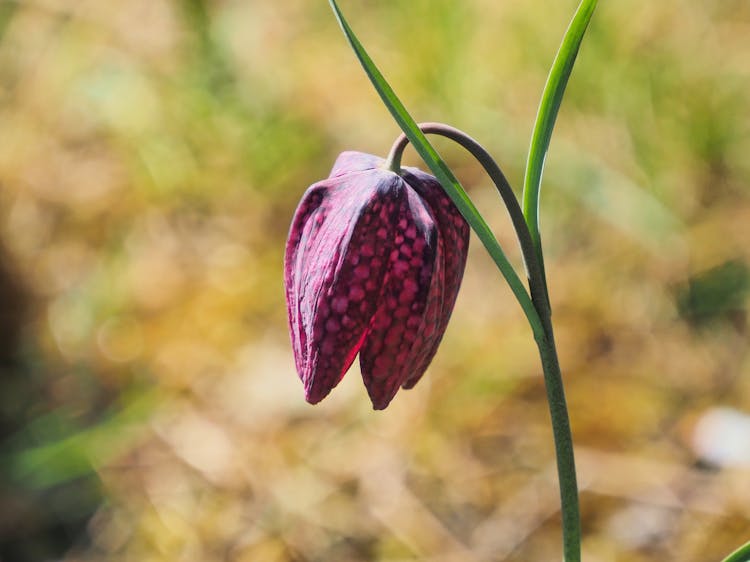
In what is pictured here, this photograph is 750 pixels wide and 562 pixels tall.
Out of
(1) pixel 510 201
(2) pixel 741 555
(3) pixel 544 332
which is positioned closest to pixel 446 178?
(1) pixel 510 201

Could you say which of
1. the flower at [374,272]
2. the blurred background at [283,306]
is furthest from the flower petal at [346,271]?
the blurred background at [283,306]

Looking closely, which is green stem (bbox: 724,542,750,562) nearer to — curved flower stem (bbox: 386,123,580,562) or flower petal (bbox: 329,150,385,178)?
curved flower stem (bbox: 386,123,580,562)

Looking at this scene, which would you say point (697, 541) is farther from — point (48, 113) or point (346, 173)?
point (48, 113)

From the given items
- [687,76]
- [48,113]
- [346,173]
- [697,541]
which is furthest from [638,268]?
[48,113]

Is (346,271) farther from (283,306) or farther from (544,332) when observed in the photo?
(283,306)

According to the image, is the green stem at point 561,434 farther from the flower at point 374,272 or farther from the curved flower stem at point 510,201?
the flower at point 374,272
